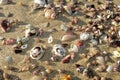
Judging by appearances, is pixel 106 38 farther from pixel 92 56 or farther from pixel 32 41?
pixel 32 41

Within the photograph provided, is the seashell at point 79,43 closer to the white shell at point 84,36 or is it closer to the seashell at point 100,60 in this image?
the white shell at point 84,36

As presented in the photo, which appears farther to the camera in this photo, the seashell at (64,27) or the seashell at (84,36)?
the seashell at (64,27)

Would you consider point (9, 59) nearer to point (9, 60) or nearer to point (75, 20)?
point (9, 60)

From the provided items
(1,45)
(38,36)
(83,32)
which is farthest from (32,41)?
(83,32)

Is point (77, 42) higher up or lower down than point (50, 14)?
lower down

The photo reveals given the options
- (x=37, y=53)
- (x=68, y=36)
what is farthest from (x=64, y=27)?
(x=37, y=53)

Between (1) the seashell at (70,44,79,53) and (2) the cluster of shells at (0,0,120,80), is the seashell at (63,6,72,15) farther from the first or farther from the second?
(1) the seashell at (70,44,79,53)

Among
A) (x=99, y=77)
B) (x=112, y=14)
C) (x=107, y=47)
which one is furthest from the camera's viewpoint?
(x=112, y=14)

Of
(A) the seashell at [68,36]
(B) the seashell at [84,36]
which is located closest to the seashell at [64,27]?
(A) the seashell at [68,36]
